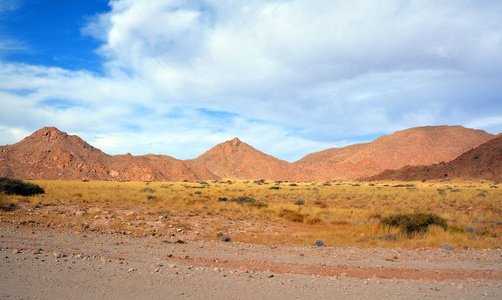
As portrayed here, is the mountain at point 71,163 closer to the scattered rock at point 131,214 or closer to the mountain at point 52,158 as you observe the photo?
the mountain at point 52,158

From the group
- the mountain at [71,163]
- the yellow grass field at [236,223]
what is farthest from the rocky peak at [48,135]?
the yellow grass field at [236,223]

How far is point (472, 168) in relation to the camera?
258ft

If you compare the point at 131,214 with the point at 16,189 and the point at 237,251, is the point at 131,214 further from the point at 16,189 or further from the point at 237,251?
the point at 16,189

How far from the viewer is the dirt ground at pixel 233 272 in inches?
225

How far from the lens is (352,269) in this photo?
328 inches

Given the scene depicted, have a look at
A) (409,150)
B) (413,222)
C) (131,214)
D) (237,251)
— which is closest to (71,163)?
(131,214)

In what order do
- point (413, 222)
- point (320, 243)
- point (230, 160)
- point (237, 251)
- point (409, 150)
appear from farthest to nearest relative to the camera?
point (230, 160), point (409, 150), point (413, 222), point (320, 243), point (237, 251)

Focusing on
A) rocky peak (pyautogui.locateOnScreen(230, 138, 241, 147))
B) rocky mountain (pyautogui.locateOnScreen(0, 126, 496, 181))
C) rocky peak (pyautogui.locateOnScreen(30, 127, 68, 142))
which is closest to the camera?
rocky mountain (pyautogui.locateOnScreen(0, 126, 496, 181))

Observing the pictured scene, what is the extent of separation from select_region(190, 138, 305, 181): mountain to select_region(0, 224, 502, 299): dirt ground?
125 meters

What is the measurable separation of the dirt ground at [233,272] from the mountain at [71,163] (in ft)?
286

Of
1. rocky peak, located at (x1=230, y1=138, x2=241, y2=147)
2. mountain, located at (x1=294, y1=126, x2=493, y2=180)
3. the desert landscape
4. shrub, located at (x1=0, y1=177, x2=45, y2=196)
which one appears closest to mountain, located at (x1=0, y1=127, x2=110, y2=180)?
shrub, located at (x1=0, y1=177, x2=45, y2=196)

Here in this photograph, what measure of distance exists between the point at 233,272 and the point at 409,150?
155 metres

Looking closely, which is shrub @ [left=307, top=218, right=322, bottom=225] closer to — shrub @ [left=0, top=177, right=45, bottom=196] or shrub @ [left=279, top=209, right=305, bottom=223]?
shrub @ [left=279, top=209, right=305, bottom=223]

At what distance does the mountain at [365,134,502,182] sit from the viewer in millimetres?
73062
